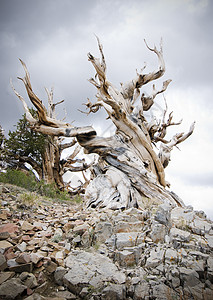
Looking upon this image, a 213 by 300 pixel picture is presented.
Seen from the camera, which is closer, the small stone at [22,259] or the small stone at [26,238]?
the small stone at [22,259]

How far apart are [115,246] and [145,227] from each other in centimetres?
58

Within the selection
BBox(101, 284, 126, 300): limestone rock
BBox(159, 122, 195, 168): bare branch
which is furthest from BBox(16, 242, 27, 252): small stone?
BBox(159, 122, 195, 168): bare branch

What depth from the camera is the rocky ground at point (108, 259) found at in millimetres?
1536

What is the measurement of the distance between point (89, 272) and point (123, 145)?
436cm

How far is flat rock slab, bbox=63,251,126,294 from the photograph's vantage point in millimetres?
1598

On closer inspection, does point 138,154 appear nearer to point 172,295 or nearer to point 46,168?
point 172,295

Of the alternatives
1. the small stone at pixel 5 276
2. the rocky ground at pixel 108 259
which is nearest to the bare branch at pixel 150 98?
the rocky ground at pixel 108 259

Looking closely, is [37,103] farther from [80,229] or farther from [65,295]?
[65,295]

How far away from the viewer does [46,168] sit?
31.0 ft

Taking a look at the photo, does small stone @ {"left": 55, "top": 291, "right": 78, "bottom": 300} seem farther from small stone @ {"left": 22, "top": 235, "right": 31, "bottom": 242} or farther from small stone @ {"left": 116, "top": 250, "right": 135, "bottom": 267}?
small stone @ {"left": 22, "top": 235, "right": 31, "bottom": 242}

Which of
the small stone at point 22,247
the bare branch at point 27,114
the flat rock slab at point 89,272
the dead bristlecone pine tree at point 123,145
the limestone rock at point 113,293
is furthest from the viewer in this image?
the bare branch at point 27,114

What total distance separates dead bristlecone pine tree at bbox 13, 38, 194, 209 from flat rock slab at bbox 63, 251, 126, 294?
1.80m

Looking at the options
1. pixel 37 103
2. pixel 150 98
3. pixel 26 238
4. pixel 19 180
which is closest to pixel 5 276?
pixel 26 238

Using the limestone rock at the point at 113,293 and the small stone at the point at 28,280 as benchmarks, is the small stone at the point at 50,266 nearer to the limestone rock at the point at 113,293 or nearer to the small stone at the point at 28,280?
the small stone at the point at 28,280
